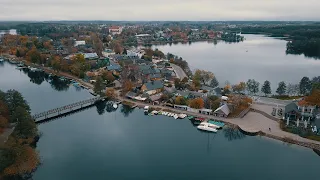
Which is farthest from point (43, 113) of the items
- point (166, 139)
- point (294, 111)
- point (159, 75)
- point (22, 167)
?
point (294, 111)

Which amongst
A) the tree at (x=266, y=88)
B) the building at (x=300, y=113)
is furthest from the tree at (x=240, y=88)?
the building at (x=300, y=113)

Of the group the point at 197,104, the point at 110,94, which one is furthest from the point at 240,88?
the point at 110,94

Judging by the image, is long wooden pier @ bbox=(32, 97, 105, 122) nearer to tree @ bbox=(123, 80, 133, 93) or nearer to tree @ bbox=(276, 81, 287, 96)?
tree @ bbox=(123, 80, 133, 93)

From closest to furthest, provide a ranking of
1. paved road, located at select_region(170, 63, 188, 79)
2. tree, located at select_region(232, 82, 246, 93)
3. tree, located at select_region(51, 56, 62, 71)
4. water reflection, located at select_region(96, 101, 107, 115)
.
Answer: water reflection, located at select_region(96, 101, 107, 115)
tree, located at select_region(232, 82, 246, 93)
paved road, located at select_region(170, 63, 188, 79)
tree, located at select_region(51, 56, 62, 71)

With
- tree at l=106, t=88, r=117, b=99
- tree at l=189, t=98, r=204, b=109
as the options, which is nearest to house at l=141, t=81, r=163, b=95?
tree at l=106, t=88, r=117, b=99

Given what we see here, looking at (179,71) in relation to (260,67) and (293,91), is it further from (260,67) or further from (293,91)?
(293,91)

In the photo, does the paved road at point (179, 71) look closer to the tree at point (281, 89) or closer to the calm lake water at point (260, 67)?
the calm lake water at point (260, 67)
